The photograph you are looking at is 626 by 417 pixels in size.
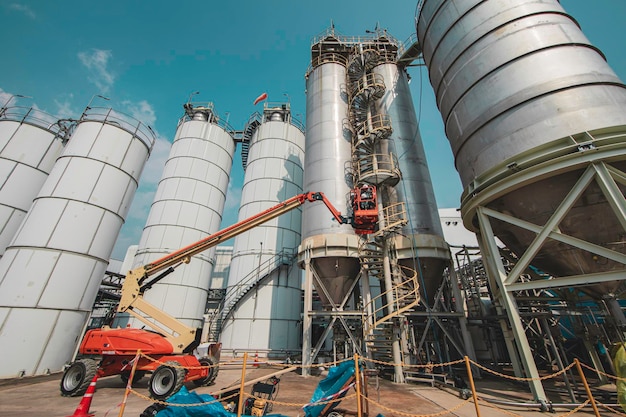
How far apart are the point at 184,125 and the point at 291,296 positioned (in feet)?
54.7

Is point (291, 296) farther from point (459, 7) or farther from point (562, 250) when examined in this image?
point (459, 7)

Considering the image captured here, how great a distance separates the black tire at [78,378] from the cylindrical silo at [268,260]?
9681 millimetres

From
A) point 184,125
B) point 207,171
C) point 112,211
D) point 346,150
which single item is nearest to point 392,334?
point 346,150

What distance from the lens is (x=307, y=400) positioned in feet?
24.3

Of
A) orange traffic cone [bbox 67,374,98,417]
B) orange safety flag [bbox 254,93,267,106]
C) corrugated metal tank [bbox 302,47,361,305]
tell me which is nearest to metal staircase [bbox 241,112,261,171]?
orange safety flag [bbox 254,93,267,106]

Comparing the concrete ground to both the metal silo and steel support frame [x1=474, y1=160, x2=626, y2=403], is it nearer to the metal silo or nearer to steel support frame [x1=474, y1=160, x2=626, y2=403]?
the metal silo

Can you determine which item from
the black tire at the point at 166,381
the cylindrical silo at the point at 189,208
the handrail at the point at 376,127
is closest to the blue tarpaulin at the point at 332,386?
the black tire at the point at 166,381

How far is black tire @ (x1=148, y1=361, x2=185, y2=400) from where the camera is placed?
24.1ft

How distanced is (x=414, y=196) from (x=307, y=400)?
385 inches

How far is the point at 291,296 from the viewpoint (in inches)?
726

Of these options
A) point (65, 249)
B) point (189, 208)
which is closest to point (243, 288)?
point (189, 208)

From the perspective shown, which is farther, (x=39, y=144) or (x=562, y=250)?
(x=39, y=144)

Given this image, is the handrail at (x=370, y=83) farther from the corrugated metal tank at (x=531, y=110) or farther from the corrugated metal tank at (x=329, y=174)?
the corrugated metal tank at (x=531, y=110)

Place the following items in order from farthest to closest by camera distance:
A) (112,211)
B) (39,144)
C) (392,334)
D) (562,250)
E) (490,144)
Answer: (39,144) → (112,211) → (392,334) → (490,144) → (562,250)
